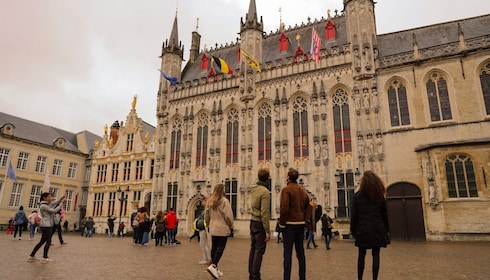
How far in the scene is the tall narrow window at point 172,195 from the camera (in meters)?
30.6

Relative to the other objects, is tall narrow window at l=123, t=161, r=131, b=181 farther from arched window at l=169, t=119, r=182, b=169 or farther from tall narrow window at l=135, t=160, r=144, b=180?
Answer: arched window at l=169, t=119, r=182, b=169

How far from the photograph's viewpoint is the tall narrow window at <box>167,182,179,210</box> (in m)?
30.6

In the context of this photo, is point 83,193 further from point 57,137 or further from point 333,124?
point 333,124

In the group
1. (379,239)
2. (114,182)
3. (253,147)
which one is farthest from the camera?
(114,182)

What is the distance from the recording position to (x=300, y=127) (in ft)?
88.5

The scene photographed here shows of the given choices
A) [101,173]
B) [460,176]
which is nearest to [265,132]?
[460,176]

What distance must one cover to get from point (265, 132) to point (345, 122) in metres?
7.12

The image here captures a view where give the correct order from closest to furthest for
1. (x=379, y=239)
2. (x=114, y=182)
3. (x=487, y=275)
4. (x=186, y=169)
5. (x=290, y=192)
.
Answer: (x=379, y=239), (x=290, y=192), (x=487, y=275), (x=186, y=169), (x=114, y=182)

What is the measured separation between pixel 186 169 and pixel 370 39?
20.4 meters

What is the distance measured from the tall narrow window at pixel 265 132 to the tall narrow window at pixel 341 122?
5.85m

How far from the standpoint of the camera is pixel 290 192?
5828mm

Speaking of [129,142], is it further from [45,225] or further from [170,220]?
[45,225]

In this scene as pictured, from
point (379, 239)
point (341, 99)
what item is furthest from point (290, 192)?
point (341, 99)

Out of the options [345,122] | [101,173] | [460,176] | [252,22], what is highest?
[252,22]
